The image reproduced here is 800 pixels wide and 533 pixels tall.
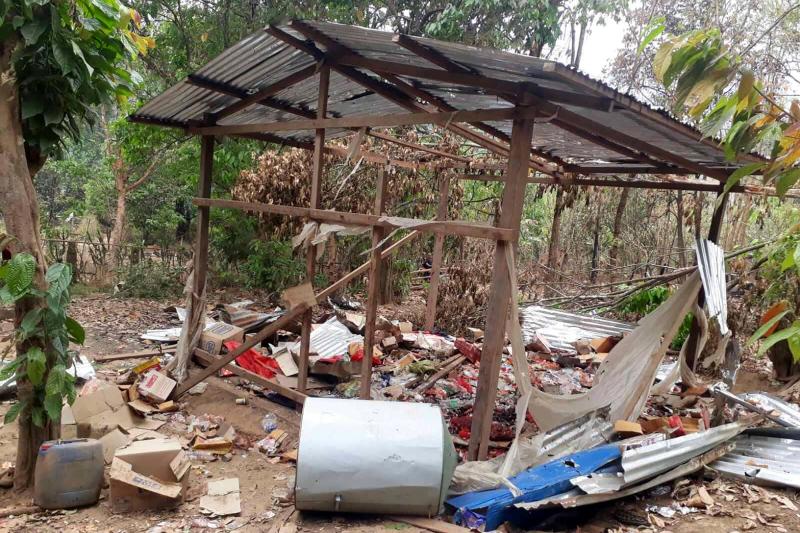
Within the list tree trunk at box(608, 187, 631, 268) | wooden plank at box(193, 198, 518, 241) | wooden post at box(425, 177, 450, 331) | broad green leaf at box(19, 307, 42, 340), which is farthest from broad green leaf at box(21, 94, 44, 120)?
tree trunk at box(608, 187, 631, 268)

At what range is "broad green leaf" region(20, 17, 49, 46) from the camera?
3.35 metres

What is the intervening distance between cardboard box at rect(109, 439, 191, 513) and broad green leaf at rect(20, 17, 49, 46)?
2774mm

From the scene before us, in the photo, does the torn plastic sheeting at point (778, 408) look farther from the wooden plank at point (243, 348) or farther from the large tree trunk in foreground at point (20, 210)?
the large tree trunk in foreground at point (20, 210)

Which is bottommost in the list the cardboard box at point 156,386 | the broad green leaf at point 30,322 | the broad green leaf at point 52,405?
the cardboard box at point 156,386

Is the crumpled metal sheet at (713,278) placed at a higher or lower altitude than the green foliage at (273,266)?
higher

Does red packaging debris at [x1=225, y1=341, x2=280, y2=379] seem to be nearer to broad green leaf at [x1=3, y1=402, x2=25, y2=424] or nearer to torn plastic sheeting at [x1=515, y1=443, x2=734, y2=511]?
broad green leaf at [x1=3, y1=402, x2=25, y2=424]

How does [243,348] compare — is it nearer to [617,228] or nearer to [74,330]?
[74,330]

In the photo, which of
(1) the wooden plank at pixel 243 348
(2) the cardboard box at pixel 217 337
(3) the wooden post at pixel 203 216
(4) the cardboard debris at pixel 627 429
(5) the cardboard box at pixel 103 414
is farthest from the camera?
(2) the cardboard box at pixel 217 337

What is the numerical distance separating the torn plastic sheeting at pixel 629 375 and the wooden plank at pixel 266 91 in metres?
3.46

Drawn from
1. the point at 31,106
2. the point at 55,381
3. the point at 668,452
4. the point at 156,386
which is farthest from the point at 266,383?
the point at 668,452

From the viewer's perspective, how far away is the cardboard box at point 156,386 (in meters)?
5.73

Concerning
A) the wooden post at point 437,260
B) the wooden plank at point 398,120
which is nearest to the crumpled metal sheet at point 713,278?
the wooden plank at point 398,120

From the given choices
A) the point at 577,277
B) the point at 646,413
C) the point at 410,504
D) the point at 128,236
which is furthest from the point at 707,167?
the point at 128,236

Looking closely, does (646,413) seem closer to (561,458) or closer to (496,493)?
(561,458)
